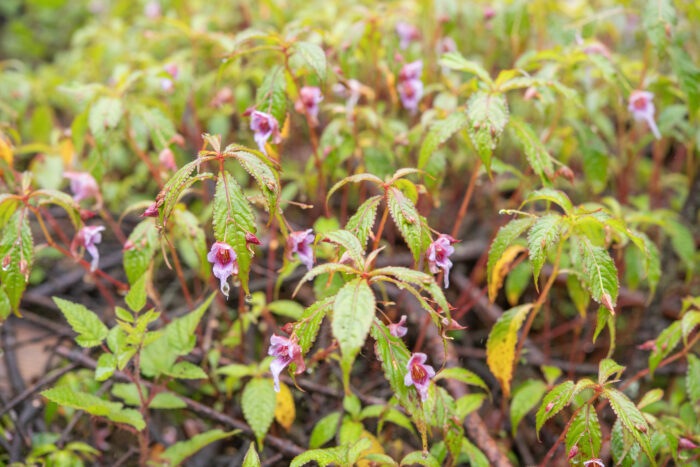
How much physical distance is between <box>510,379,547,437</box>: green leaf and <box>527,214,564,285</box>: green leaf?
0.58 meters

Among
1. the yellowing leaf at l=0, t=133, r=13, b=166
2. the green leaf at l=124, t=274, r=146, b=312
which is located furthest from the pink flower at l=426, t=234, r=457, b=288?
the yellowing leaf at l=0, t=133, r=13, b=166

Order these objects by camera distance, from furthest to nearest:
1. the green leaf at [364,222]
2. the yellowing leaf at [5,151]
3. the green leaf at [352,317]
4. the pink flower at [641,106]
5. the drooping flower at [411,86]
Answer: the drooping flower at [411,86] < the pink flower at [641,106] < the yellowing leaf at [5,151] < the green leaf at [364,222] < the green leaf at [352,317]

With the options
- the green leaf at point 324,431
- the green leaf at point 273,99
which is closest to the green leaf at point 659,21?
the green leaf at point 273,99

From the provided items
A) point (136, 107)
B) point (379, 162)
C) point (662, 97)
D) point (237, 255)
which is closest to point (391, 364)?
point (237, 255)

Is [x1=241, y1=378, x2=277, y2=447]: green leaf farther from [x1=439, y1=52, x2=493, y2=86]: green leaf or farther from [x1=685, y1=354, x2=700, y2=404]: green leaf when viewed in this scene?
[x1=685, y1=354, x2=700, y2=404]: green leaf

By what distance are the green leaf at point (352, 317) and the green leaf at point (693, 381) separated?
1.14 m

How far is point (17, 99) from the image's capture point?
102 inches

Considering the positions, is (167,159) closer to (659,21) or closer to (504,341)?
(504,341)

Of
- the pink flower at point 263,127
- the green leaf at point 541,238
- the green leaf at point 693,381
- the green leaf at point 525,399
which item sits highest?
the pink flower at point 263,127

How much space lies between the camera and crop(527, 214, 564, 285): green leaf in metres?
1.24

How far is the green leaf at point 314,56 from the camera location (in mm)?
1517

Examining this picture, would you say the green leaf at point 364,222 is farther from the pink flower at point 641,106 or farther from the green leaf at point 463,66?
the pink flower at point 641,106

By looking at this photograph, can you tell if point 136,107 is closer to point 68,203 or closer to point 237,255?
point 68,203

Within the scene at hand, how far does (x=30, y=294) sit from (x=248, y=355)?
3.64 feet
